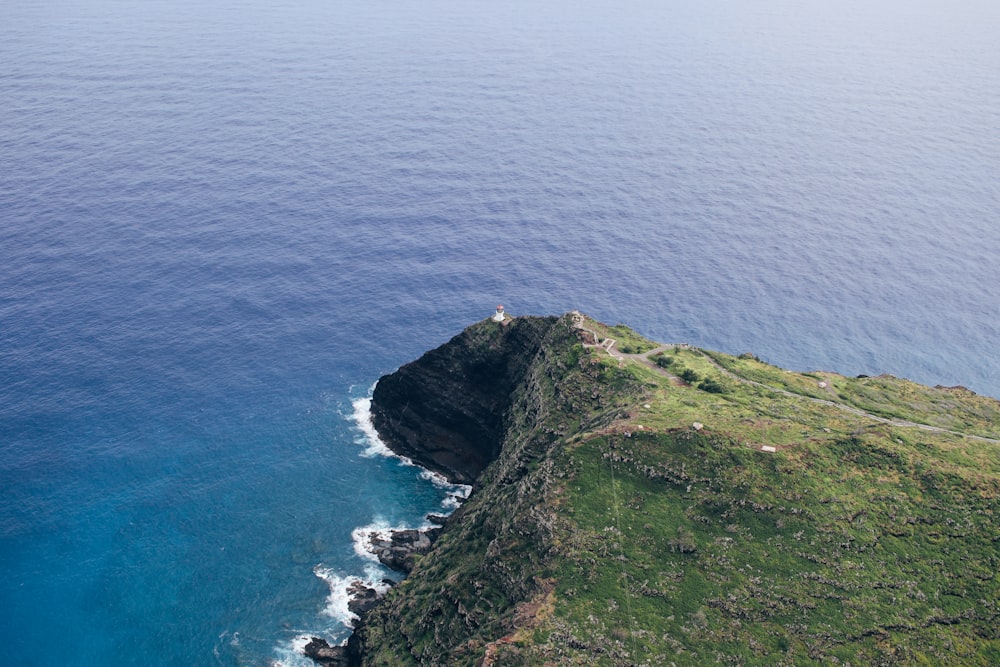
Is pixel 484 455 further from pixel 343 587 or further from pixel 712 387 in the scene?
pixel 712 387

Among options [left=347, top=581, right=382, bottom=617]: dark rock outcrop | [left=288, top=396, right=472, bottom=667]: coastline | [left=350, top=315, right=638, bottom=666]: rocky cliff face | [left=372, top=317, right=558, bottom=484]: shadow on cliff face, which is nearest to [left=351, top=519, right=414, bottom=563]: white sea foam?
[left=288, top=396, right=472, bottom=667]: coastline

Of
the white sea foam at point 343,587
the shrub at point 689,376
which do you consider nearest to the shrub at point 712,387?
the shrub at point 689,376

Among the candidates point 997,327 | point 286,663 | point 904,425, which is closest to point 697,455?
point 904,425

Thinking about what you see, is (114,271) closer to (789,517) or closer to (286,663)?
(286,663)

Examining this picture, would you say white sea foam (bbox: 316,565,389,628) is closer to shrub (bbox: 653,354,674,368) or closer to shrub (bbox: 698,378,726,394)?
shrub (bbox: 653,354,674,368)

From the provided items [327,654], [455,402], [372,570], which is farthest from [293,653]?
[455,402]
